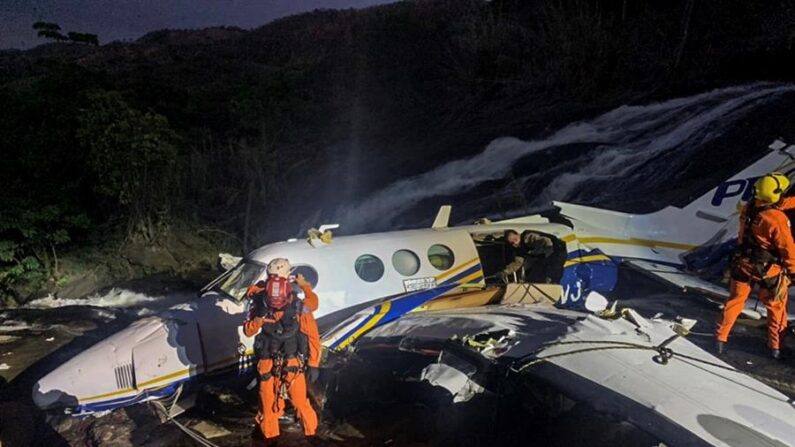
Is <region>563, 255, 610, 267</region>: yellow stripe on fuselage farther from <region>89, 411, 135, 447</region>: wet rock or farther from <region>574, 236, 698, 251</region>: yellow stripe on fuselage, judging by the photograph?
<region>89, 411, 135, 447</region>: wet rock

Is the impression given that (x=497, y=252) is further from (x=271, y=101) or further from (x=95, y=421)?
(x=271, y=101)

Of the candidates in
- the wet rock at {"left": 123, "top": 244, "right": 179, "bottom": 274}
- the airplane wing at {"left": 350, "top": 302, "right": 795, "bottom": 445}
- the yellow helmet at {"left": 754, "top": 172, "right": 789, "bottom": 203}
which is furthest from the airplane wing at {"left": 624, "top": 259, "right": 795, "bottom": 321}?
the wet rock at {"left": 123, "top": 244, "right": 179, "bottom": 274}

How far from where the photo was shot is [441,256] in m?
Answer: 9.69

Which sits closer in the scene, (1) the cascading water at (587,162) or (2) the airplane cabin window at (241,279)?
(2) the airplane cabin window at (241,279)

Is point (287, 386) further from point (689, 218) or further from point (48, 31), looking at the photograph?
point (48, 31)

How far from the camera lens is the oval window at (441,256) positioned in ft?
31.4

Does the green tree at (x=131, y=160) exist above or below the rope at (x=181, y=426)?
above

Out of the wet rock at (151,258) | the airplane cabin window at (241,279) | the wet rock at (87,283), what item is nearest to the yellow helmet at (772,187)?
the airplane cabin window at (241,279)

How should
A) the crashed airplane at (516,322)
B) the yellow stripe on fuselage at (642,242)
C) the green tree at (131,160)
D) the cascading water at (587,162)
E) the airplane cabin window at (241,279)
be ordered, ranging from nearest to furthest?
1. the crashed airplane at (516,322)
2. the airplane cabin window at (241,279)
3. the yellow stripe on fuselage at (642,242)
4. the green tree at (131,160)
5. the cascading water at (587,162)

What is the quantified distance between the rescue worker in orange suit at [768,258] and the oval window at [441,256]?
4043 mm

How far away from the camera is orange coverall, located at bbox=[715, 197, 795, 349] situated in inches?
287

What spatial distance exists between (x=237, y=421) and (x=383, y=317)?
7.75 feet

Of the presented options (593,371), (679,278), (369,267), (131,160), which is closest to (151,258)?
(131,160)

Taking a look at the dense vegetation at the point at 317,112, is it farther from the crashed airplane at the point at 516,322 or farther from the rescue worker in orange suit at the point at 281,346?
the rescue worker in orange suit at the point at 281,346
